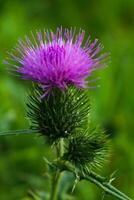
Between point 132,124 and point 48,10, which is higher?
point 48,10

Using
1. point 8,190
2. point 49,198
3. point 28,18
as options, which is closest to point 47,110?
point 49,198

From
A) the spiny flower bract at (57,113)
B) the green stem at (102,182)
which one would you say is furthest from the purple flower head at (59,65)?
the green stem at (102,182)

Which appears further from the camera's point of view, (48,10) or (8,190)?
(48,10)

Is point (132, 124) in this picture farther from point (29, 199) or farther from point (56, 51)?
point (56, 51)

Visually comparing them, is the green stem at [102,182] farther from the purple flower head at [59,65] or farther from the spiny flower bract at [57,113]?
the purple flower head at [59,65]

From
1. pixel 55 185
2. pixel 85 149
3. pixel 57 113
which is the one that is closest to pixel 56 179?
pixel 55 185

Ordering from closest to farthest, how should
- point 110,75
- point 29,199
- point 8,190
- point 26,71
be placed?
1. point 26,71
2. point 29,199
3. point 8,190
4. point 110,75

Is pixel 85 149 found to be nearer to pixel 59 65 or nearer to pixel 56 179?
pixel 56 179

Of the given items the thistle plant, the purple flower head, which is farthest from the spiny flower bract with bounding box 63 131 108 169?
the purple flower head

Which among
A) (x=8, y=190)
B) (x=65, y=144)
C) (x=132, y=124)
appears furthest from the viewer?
(x=132, y=124)
